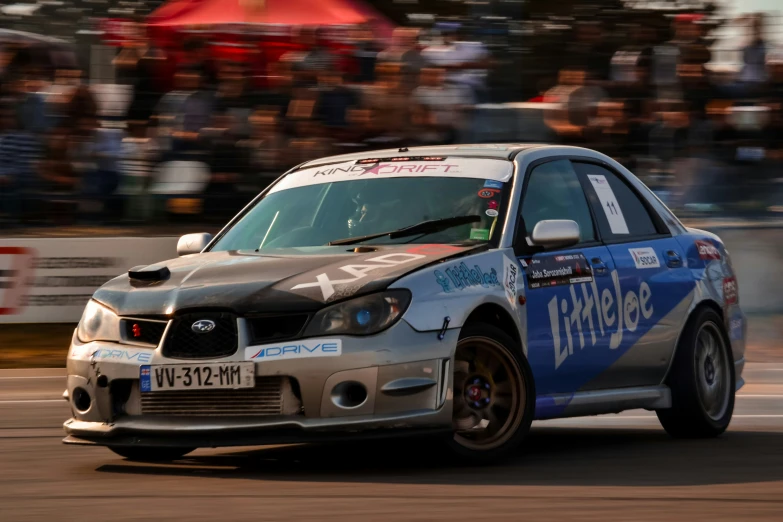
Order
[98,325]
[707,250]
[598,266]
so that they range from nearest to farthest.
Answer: [98,325] < [598,266] < [707,250]

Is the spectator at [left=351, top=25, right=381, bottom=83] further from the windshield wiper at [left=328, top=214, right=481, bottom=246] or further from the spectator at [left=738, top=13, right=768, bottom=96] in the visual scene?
the windshield wiper at [left=328, top=214, right=481, bottom=246]

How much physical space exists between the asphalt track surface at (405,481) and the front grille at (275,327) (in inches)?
23.7

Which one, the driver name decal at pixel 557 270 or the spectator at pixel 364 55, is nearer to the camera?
the driver name decal at pixel 557 270

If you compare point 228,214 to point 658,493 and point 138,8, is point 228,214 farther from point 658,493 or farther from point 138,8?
point 658,493

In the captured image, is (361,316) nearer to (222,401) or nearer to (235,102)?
(222,401)

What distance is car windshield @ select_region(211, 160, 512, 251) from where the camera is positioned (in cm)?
673

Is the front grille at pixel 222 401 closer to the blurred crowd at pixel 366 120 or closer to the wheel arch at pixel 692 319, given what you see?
the wheel arch at pixel 692 319

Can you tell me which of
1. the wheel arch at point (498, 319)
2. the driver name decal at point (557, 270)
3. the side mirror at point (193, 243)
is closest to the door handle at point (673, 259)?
the driver name decal at point (557, 270)

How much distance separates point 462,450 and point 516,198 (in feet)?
4.67

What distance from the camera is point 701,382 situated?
25.3 feet

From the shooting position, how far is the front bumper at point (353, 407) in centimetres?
574

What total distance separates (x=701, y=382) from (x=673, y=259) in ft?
2.29

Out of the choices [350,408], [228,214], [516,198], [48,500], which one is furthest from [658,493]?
[228,214]

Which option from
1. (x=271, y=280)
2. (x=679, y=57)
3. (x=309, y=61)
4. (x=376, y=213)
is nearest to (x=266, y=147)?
(x=309, y=61)
